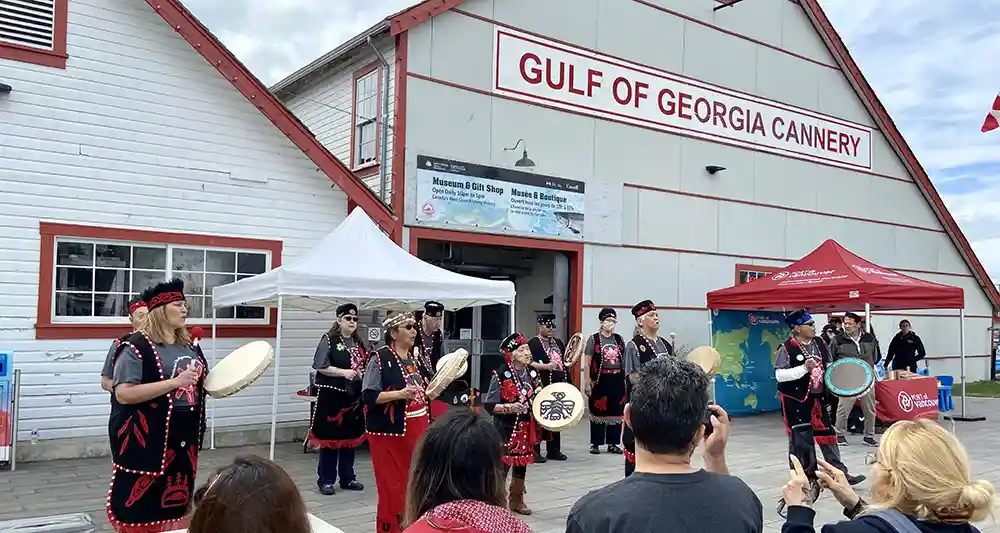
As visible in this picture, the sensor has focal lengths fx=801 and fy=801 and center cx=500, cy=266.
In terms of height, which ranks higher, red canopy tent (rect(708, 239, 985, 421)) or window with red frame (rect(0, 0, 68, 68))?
window with red frame (rect(0, 0, 68, 68))

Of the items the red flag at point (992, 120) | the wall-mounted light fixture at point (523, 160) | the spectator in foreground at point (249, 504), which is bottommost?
the spectator in foreground at point (249, 504)

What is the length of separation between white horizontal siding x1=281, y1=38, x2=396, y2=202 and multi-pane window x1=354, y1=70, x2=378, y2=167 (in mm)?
180

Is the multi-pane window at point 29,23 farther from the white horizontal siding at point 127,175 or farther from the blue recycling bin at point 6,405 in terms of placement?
the blue recycling bin at point 6,405

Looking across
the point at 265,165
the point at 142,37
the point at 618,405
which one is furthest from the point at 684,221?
the point at 142,37

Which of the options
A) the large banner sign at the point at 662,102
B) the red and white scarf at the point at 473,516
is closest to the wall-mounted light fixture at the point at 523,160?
the large banner sign at the point at 662,102

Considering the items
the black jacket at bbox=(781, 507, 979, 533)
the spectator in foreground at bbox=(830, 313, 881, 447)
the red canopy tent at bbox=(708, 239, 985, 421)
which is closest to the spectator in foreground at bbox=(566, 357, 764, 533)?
the black jacket at bbox=(781, 507, 979, 533)

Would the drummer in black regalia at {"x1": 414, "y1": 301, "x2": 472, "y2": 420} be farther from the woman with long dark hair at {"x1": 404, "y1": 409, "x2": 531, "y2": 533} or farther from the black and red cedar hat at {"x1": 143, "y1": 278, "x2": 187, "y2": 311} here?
the woman with long dark hair at {"x1": 404, "y1": 409, "x2": 531, "y2": 533}

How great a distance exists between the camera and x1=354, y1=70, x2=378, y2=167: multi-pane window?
468 inches

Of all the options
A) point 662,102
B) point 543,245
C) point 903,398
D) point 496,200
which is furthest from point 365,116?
point 903,398

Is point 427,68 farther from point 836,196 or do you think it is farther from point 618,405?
point 836,196

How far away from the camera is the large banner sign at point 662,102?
1252 cm

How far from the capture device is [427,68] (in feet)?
37.6

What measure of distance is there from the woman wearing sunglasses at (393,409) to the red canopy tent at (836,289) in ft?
25.2

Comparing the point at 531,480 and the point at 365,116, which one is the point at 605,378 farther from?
the point at 365,116
